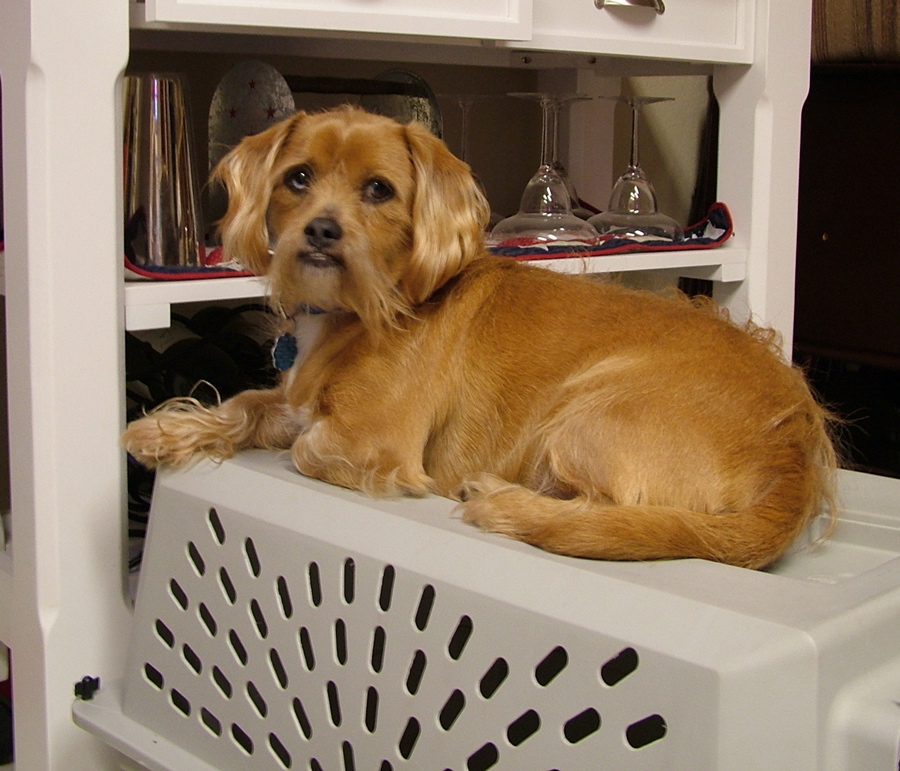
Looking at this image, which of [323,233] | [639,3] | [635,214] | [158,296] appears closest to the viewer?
[323,233]

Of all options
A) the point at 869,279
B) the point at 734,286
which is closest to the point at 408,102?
the point at 734,286

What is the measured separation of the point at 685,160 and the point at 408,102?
0.69 metres

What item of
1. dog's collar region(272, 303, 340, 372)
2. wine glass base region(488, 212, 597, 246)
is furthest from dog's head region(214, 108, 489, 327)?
wine glass base region(488, 212, 597, 246)

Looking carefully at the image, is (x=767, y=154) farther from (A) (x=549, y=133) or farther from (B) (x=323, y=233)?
(B) (x=323, y=233)

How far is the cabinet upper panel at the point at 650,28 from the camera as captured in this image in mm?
1410

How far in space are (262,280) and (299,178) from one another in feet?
0.41

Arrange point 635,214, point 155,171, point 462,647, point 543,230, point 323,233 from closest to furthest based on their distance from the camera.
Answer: point 462,647 → point 323,233 → point 155,171 → point 543,230 → point 635,214

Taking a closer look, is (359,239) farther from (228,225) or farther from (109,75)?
(109,75)

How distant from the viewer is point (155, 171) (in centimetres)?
130

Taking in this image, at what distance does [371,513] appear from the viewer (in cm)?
97

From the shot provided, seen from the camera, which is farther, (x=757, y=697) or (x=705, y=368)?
(x=705, y=368)

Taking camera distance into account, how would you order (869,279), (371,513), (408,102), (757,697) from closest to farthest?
(757,697) → (371,513) → (408,102) → (869,279)

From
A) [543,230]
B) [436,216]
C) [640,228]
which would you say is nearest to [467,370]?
[436,216]

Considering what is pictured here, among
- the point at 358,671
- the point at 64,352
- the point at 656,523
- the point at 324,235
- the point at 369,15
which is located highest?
the point at 369,15
